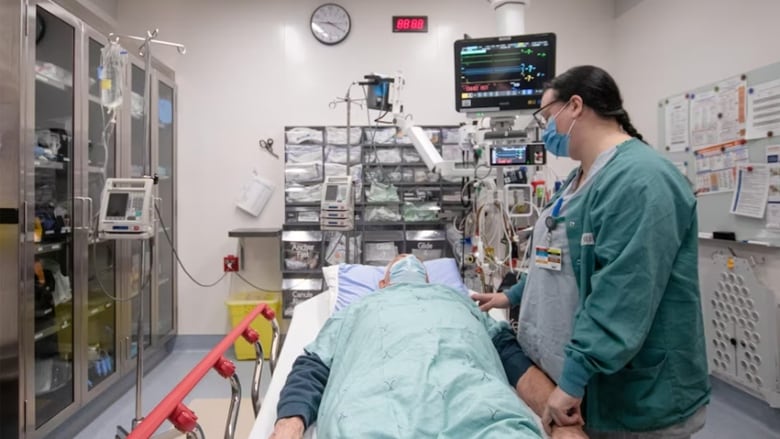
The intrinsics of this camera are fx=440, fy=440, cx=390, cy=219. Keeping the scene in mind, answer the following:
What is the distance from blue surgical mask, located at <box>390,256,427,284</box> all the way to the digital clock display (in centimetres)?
241

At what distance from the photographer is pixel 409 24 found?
3.79 meters

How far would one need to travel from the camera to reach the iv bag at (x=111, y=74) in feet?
7.72

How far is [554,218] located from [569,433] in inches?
21.9

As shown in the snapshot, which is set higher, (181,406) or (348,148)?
(348,148)

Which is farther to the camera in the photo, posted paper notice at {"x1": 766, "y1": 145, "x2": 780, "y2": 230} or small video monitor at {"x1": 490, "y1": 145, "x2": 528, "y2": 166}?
posted paper notice at {"x1": 766, "y1": 145, "x2": 780, "y2": 230}

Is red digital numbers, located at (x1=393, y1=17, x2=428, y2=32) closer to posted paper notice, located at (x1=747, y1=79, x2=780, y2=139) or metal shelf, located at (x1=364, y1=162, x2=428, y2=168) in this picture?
metal shelf, located at (x1=364, y1=162, x2=428, y2=168)

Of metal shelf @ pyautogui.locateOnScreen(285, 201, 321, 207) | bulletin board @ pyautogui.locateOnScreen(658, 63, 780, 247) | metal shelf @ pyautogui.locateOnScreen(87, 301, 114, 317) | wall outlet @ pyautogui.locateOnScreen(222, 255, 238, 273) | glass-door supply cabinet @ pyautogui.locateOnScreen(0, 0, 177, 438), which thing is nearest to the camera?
glass-door supply cabinet @ pyautogui.locateOnScreen(0, 0, 177, 438)

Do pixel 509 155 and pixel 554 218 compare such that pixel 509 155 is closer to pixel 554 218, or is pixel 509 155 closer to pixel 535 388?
pixel 554 218

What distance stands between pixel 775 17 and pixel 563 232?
238cm

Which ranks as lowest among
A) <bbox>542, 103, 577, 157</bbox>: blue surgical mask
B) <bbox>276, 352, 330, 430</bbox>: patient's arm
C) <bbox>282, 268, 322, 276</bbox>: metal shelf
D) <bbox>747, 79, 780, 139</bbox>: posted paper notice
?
<bbox>276, 352, 330, 430</bbox>: patient's arm

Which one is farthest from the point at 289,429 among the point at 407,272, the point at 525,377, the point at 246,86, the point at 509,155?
the point at 246,86

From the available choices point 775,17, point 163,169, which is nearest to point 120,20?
point 163,169

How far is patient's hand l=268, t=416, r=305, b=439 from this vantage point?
1.20m

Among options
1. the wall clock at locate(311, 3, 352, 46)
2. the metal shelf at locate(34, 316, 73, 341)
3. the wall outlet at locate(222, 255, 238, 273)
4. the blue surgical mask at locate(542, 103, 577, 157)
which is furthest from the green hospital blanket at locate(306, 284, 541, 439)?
the wall clock at locate(311, 3, 352, 46)
